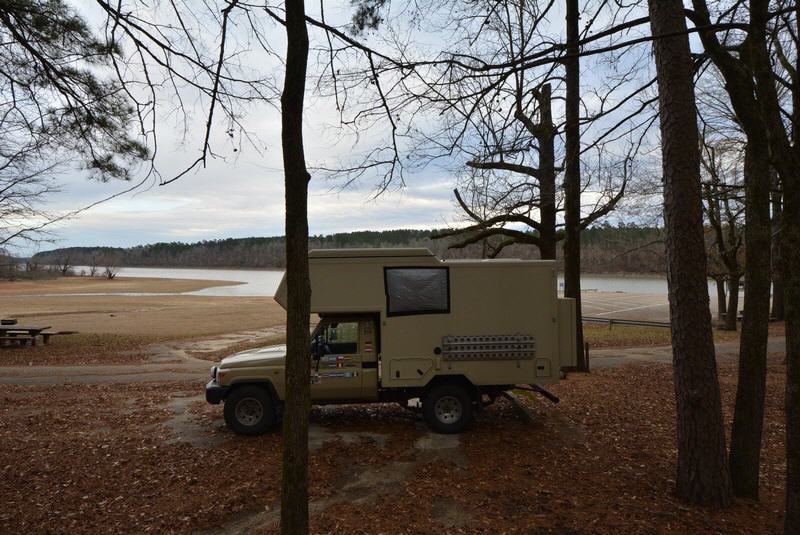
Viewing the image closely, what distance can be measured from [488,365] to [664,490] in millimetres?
2668

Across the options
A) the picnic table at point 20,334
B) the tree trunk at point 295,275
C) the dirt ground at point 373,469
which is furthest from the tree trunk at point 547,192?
the picnic table at point 20,334

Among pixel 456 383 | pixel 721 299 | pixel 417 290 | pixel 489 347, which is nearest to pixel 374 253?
pixel 417 290

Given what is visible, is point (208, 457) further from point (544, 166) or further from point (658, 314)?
point (658, 314)

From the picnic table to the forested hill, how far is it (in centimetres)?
1198

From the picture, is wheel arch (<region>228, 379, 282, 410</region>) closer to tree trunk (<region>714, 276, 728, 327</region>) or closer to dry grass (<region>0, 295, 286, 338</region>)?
dry grass (<region>0, 295, 286, 338</region>)

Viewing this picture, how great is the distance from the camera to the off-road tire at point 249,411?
737 centimetres

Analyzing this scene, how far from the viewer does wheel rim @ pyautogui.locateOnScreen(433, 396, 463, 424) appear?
24.4 ft

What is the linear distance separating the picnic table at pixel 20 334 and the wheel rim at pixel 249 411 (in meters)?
16.5

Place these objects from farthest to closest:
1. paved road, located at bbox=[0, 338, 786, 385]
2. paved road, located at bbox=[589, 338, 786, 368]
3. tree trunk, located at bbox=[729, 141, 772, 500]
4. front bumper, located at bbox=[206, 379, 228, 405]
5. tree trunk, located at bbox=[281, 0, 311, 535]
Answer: paved road, located at bbox=[589, 338, 786, 368], paved road, located at bbox=[0, 338, 786, 385], front bumper, located at bbox=[206, 379, 228, 405], tree trunk, located at bbox=[729, 141, 772, 500], tree trunk, located at bbox=[281, 0, 311, 535]

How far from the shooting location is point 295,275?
11.5 ft

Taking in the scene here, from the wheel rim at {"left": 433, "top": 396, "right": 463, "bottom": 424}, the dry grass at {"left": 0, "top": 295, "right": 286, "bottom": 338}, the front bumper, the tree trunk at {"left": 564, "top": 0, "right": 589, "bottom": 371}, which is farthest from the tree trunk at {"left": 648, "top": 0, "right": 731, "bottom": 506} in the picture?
the dry grass at {"left": 0, "top": 295, "right": 286, "bottom": 338}

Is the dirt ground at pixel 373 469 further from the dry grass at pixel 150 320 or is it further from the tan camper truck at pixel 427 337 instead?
the dry grass at pixel 150 320

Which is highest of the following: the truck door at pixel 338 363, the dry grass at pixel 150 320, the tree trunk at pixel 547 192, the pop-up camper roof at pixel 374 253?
the tree trunk at pixel 547 192

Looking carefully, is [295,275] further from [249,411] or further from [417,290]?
[249,411]
